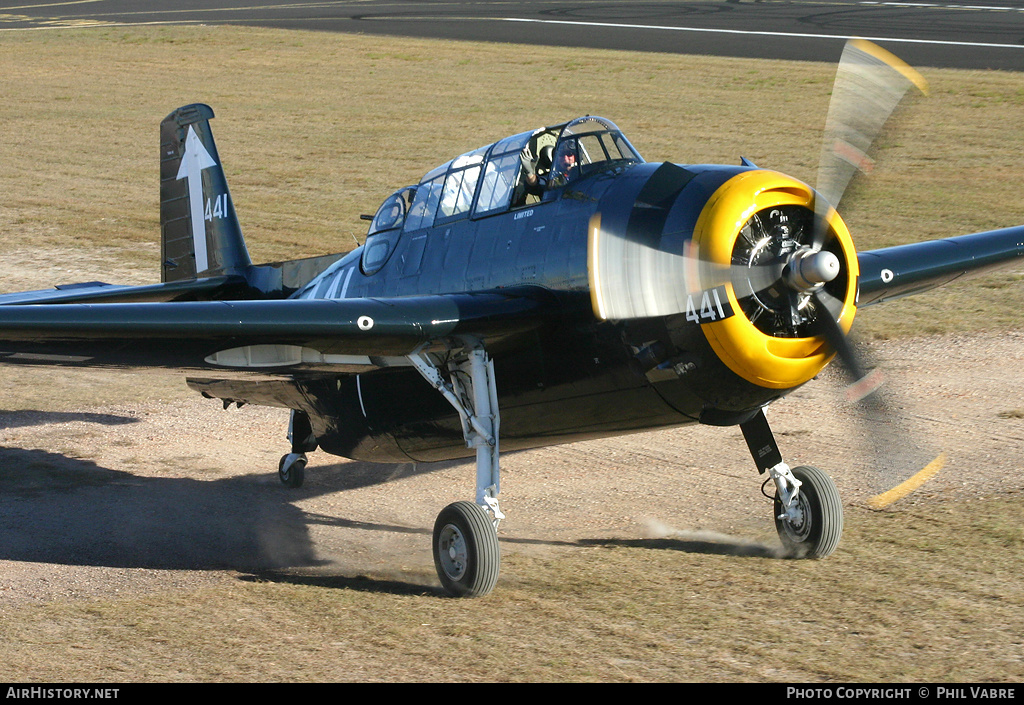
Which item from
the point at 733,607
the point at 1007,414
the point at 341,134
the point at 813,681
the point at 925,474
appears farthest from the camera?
the point at 341,134

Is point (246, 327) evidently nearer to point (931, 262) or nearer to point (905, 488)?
point (905, 488)

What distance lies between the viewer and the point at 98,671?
767 cm

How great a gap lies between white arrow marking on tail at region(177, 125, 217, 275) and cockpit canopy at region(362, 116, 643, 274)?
5.06 metres

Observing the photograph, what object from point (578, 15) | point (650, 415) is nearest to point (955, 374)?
point (650, 415)

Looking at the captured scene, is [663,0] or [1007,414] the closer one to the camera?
[1007,414]

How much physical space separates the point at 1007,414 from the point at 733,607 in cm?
656

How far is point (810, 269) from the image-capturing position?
789 centimetres

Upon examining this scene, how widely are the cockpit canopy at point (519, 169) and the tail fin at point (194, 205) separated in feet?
15.5

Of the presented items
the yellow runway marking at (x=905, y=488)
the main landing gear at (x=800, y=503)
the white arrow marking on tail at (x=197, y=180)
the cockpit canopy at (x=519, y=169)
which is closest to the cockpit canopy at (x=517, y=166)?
the cockpit canopy at (x=519, y=169)

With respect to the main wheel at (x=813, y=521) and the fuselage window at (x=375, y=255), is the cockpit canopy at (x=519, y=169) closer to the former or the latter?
the fuselage window at (x=375, y=255)

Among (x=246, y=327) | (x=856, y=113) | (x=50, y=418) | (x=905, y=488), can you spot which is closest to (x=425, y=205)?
(x=246, y=327)

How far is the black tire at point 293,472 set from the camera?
12766mm

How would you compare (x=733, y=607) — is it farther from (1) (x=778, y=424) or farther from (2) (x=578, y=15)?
(2) (x=578, y=15)

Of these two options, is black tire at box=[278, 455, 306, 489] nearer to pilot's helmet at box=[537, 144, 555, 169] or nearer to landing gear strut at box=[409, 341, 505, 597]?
landing gear strut at box=[409, 341, 505, 597]
